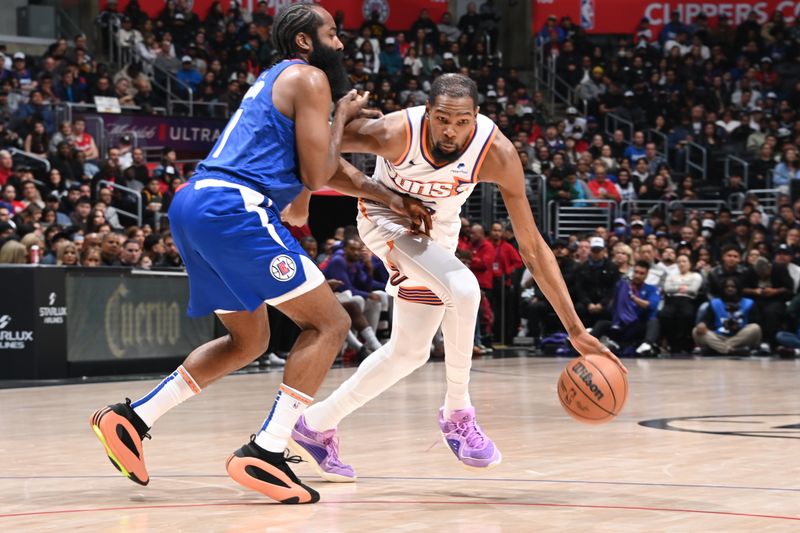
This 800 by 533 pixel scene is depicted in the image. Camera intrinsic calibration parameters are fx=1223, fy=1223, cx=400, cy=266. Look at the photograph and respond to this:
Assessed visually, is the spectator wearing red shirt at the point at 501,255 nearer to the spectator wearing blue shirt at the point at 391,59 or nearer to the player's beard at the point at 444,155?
the spectator wearing blue shirt at the point at 391,59

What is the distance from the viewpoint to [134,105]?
19859 mm

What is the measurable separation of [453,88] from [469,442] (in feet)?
5.45

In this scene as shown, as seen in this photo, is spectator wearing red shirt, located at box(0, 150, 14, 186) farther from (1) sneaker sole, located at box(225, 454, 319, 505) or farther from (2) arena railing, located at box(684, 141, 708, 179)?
(2) arena railing, located at box(684, 141, 708, 179)

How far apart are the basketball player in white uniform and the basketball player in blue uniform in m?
0.49

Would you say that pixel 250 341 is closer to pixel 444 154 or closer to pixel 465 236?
pixel 444 154

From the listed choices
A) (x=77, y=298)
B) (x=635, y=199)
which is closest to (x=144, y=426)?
(x=77, y=298)

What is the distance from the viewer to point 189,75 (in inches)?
853

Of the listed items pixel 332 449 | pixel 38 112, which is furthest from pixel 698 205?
pixel 332 449

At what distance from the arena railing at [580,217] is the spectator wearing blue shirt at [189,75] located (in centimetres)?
661

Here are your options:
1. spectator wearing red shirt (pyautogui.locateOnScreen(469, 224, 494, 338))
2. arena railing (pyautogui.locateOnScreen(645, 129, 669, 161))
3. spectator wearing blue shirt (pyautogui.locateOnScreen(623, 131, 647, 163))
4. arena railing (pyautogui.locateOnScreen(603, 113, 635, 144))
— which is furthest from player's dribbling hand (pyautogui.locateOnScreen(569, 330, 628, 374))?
arena railing (pyautogui.locateOnScreen(603, 113, 635, 144))

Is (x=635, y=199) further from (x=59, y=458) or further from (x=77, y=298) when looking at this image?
(x=59, y=458)

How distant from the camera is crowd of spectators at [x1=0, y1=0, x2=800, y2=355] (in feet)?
52.2

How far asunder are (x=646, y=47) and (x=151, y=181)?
1334 centimetres

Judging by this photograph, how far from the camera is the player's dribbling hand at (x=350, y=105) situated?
219 inches
